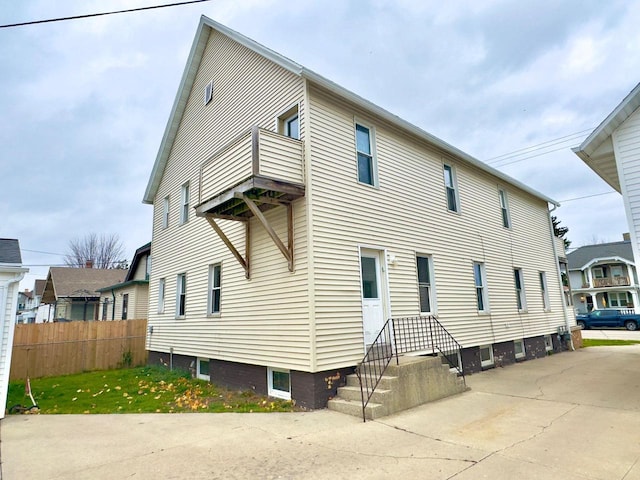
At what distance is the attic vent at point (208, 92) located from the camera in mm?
11688

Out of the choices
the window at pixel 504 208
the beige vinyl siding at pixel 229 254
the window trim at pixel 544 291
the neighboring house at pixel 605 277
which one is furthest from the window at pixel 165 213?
the neighboring house at pixel 605 277

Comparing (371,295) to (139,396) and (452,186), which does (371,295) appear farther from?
(139,396)

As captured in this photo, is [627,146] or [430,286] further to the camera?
[430,286]

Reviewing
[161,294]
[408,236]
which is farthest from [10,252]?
[408,236]

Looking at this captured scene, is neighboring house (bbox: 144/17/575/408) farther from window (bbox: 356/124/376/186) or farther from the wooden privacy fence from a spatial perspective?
the wooden privacy fence

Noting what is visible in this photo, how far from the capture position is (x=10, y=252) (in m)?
7.35

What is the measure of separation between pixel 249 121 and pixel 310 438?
25.0ft

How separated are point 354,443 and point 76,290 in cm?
2608

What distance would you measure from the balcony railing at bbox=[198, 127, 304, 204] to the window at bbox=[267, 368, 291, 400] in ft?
12.9

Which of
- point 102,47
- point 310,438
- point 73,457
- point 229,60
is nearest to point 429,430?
point 310,438

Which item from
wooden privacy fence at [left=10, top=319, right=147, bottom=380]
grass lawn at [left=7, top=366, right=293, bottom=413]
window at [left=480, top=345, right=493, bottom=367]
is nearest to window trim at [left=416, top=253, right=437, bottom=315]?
Result: window at [left=480, top=345, right=493, bottom=367]

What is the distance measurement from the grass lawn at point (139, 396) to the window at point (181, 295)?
72.9 inches

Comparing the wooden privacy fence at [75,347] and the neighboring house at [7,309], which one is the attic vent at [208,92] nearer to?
the neighboring house at [7,309]

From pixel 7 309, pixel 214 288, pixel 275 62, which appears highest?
pixel 275 62
